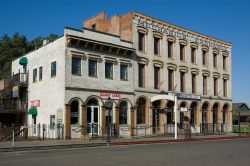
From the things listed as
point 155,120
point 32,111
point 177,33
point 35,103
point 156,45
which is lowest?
point 155,120

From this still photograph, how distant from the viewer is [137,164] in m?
12.9

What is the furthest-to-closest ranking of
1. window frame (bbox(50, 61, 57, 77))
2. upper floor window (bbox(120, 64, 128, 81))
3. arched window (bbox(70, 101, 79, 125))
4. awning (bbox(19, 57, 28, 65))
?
awning (bbox(19, 57, 28, 65)) → upper floor window (bbox(120, 64, 128, 81)) → window frame (bbox(50, 61, 57, 77)) → arched window (bbox(70, 101, 79, 125))

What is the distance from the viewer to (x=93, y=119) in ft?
96.1

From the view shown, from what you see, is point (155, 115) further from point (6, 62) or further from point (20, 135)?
point (6, 62)

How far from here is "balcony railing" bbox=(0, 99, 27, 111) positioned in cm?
3168

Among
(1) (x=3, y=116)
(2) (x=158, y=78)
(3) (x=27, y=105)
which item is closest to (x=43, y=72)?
(3) (x=27, y=105)

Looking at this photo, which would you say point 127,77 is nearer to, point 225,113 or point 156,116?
point 156,116

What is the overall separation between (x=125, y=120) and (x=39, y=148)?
1249 cm

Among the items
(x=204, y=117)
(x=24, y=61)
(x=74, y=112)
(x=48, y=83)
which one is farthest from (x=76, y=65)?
(x=204, y=117)

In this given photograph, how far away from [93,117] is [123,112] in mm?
3421

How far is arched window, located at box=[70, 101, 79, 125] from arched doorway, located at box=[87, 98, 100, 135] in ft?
3.67

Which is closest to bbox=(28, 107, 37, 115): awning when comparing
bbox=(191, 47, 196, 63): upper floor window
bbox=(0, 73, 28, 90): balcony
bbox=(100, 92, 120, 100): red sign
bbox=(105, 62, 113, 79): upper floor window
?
bbox=(0, 73, 28, 90): balcony

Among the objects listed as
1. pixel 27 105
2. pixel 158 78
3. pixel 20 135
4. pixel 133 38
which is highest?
pixel 133 38

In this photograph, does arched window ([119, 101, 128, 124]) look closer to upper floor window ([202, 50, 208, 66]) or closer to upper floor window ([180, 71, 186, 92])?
upper floor window ([180, 71, 186, 92])
